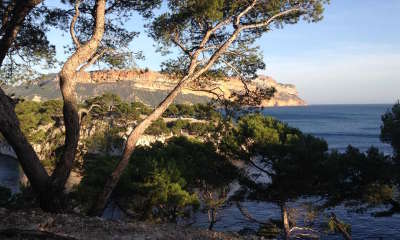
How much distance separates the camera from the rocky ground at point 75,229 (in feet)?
15.1

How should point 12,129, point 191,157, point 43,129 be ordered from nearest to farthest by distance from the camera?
point 12,129, point 191,157, point 43,129

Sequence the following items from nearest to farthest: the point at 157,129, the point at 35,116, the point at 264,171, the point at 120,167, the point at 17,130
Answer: the point at 17,130, the point at 120,167, the point at 264,171, the point at 35,116, the point at 157,129

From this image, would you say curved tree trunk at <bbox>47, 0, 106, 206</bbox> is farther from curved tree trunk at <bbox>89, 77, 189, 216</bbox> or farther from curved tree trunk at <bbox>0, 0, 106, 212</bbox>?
curved tree trunk at <bbox>89, 77, 189, 216</bbox>

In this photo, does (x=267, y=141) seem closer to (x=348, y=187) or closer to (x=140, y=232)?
(x=348, y=187)

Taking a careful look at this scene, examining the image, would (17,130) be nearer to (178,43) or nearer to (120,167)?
(120,167)

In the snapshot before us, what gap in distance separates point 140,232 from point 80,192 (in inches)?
355

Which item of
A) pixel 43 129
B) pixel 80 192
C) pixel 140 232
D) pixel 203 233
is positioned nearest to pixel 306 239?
pixel 80 192

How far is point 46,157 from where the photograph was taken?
35094 millimetres

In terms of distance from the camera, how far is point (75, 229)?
526cm

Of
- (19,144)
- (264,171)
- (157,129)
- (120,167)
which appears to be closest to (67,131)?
(19,144)

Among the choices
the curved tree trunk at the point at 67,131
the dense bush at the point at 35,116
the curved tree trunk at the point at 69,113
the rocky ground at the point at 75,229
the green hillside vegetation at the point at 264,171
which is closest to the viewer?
the rocky ground at the point at 75,229

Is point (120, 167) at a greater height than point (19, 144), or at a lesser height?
lesser

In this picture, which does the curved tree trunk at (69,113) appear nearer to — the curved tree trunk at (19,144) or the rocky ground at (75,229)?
the curved tree trunk at (19,144)

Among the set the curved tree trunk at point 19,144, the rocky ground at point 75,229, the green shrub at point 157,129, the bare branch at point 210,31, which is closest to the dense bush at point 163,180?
the rocky ground at point 75,229
